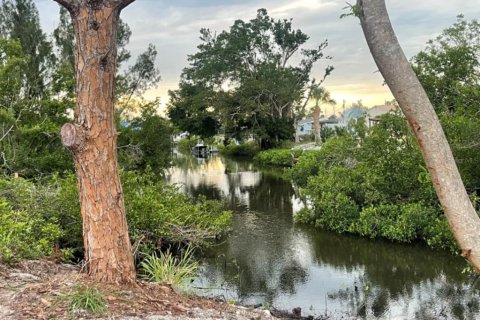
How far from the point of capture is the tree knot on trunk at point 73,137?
4.69 meters

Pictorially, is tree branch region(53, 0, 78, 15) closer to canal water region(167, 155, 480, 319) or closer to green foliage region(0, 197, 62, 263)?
green foliage region(0, 197, 62, 263)

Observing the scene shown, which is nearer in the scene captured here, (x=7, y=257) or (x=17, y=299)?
(x=17, y=299)

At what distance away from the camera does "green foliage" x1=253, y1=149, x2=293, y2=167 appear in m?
34.9

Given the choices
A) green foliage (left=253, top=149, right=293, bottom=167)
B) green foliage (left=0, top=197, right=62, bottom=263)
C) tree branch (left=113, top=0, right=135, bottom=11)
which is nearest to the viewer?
tree branch (left=113, top=0, right=135, bottom=11)

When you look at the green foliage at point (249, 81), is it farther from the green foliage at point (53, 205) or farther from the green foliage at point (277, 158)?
the green foliage at point (53, 205)

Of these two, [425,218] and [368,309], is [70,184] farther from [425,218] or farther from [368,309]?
[425,218]

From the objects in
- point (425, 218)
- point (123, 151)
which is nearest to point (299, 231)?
point (425, 218)

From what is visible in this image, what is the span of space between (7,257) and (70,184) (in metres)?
4.14

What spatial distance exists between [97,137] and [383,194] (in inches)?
424

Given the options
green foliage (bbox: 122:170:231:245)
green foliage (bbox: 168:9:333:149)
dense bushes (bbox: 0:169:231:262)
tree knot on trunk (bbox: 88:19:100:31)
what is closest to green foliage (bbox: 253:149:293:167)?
green foliage (bbox: 168:9:333:149)

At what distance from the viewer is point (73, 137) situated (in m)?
4.69

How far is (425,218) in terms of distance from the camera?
40.5ft

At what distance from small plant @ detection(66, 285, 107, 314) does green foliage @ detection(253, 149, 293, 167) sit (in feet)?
98.3

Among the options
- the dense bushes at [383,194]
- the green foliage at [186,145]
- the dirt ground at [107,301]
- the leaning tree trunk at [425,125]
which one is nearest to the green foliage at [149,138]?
the dense bushes at [383,194]
